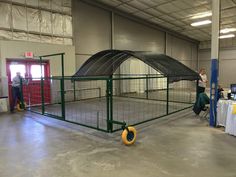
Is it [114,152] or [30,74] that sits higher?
[30,74]

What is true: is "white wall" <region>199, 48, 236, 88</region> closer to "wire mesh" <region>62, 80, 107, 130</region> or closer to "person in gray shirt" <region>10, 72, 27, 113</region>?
"wire mesh" <region>62, 80, 107, 130</region>

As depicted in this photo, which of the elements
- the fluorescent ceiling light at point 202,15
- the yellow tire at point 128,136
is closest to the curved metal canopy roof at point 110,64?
the yellow tire at point 128,136

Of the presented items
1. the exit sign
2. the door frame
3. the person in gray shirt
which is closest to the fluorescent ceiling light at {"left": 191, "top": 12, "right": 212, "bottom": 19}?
the door frame

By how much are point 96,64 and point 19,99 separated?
316 centimetres

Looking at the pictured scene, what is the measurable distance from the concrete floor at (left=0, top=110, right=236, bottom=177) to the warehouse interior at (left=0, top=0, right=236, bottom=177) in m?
0.02

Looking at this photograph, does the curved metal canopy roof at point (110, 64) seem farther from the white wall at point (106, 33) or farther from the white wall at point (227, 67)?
the white wall at point (227, 67)

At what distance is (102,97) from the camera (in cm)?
1048

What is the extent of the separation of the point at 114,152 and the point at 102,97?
7.12 m

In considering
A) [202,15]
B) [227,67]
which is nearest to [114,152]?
[202,15]

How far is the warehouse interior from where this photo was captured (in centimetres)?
A: 310

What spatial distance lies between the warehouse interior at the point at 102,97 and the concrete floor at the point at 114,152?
0.06 ft

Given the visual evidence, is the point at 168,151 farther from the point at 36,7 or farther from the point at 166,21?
the point at 166,21

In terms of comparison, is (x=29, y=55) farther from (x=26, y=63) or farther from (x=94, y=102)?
(x=94, y=102)

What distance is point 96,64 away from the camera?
297 inches
